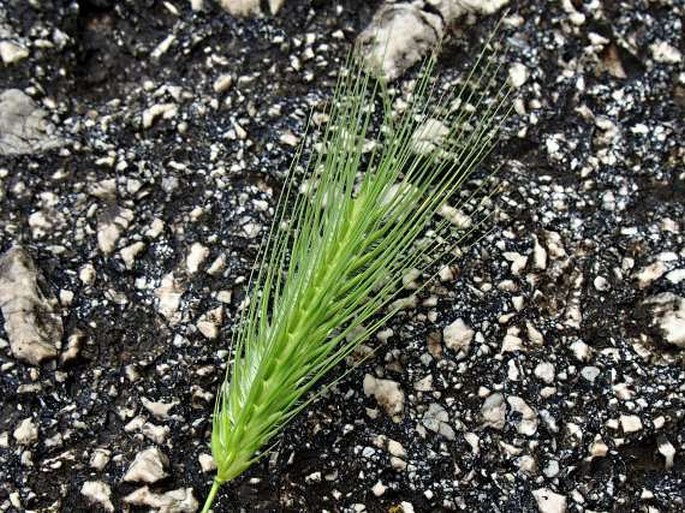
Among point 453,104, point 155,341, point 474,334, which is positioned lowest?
point 155,341

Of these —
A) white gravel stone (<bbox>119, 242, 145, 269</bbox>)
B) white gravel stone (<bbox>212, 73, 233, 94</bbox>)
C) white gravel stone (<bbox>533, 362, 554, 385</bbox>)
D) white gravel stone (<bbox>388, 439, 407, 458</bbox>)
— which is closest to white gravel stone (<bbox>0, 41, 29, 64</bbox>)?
white gravel stone (<bbox>212, 73, 233, 94</bbox>)

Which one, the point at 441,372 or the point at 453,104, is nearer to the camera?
the point at 441,372

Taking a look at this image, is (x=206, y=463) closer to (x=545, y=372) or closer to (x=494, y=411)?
(x=494, y=411)

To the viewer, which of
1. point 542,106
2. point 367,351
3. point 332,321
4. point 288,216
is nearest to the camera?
point 332,321

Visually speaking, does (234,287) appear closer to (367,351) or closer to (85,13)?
(367,351)

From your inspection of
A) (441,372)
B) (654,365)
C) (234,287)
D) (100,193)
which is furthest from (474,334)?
(100,193)

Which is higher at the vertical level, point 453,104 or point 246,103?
point 453,104

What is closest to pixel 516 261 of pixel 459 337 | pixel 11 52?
pixel 459 337

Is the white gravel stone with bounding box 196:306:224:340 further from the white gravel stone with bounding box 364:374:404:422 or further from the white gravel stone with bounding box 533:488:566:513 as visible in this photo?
the white gravel stone with bounding box 533:488:566:513
